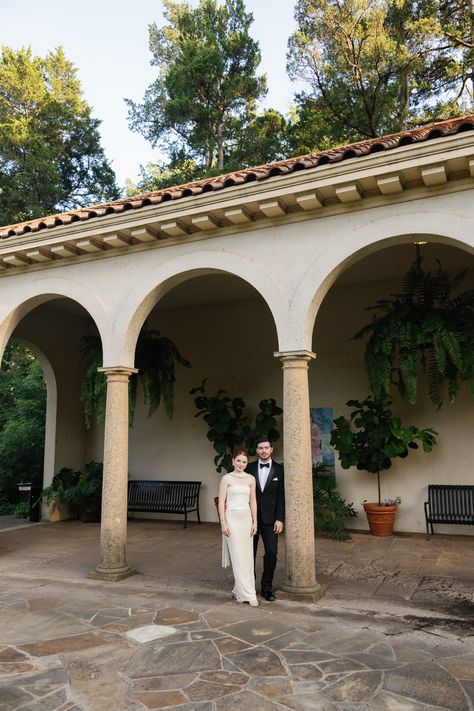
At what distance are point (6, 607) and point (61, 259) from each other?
452 centimetres

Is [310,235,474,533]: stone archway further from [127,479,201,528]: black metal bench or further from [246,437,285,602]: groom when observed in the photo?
[246,437,285,602]: groom

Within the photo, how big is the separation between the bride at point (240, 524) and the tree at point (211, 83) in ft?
49.3

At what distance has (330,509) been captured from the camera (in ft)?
29.9

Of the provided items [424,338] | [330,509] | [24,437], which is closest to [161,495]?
[330,509]

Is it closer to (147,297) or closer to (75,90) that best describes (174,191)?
(147,297)

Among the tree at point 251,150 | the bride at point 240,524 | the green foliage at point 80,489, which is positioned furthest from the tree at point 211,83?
the bride at point 240,524

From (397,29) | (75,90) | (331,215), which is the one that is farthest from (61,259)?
(75,90)

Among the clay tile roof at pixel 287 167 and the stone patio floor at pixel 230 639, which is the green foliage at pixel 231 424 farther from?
the clay tile roof at pixel 287 167

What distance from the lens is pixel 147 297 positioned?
691 centimetres

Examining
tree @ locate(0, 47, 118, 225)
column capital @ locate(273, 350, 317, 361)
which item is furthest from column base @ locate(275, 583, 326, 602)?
tree @ locate(0, 47, 118, 225)

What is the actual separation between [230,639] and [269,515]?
1.43 metres

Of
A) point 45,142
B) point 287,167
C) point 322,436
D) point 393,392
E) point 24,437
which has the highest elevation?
point 45,142

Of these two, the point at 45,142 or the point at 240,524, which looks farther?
the point at 45,142

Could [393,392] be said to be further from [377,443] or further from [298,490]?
[298,490]
